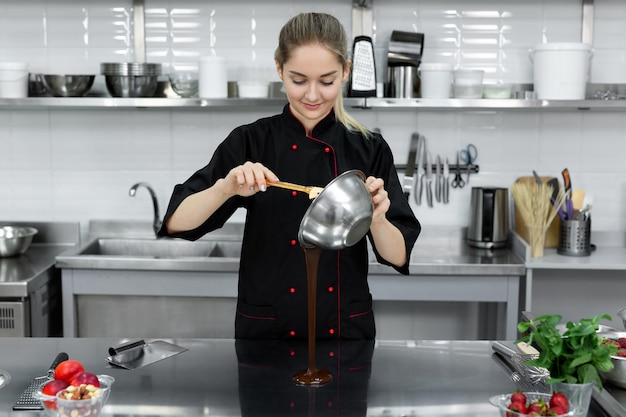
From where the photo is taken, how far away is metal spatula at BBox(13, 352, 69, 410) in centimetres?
145

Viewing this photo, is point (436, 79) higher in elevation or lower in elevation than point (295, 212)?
higher

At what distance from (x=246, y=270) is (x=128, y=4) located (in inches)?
73.2

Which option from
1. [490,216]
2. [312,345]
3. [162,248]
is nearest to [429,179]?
[490,216]

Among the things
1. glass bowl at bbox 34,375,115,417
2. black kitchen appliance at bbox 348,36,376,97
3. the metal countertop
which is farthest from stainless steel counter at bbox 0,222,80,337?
glass bowl at bbox 34,375,115,417

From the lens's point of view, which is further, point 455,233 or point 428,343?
point 455,233

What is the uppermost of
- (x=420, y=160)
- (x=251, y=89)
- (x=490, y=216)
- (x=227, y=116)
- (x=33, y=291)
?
(x=251, y=89)

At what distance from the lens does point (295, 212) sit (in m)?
1.96

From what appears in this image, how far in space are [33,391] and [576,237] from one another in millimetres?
2270

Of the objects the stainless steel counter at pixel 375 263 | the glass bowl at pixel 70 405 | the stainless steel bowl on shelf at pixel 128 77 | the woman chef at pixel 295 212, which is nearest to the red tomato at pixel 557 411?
the woman chef at pixel 295 212

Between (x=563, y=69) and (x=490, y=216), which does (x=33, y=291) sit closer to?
(x=490, y=216)

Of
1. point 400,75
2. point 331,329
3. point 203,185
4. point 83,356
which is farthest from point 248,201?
point 400,75

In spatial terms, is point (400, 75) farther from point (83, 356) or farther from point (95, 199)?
point (83, 356)

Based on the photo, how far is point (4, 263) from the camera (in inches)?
121

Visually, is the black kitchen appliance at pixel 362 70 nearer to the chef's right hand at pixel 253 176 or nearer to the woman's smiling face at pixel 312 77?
the woman's smiling face at pixel 312 77
